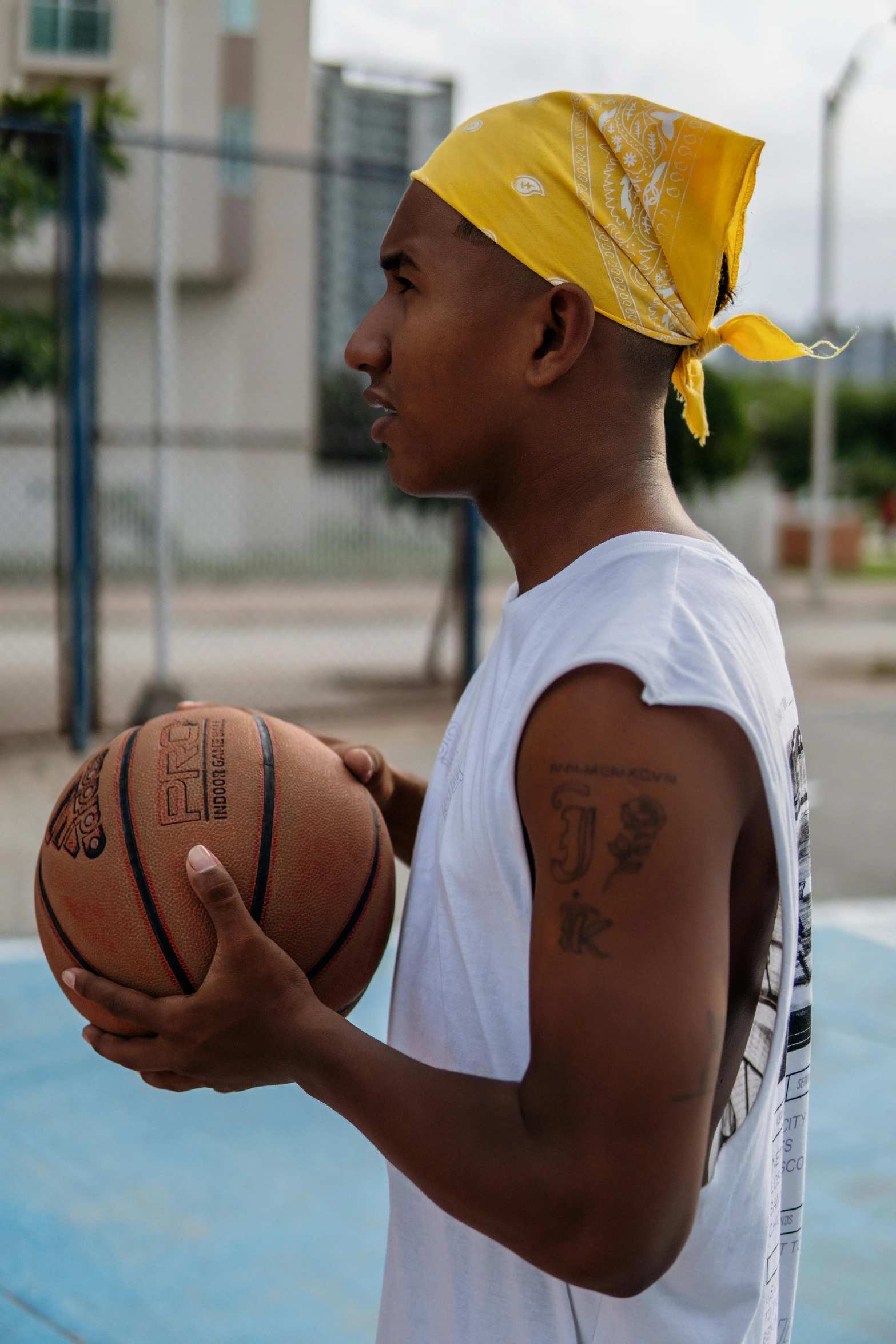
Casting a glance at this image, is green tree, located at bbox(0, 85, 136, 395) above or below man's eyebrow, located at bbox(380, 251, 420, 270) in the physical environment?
above

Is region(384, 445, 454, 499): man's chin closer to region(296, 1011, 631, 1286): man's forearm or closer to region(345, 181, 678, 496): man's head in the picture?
region(345, 181, 678, 496): man's head

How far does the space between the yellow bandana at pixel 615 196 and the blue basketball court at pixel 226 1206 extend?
2194mm

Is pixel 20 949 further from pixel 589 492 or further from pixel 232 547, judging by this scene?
pixel 232 547

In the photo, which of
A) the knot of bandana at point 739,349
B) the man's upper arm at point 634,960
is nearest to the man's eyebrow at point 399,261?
the knot of bandana at point 739,349

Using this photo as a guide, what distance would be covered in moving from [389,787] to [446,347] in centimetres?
79

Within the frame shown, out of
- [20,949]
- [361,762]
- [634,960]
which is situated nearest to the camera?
[634,960]

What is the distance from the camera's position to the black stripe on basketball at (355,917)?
1672 millimetres

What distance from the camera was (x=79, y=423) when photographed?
732 centimetres

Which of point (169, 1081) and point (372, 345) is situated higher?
point (372, 345)

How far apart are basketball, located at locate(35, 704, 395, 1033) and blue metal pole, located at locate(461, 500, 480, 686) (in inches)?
256

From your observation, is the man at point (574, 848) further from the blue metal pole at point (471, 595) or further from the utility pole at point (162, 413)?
the utility pole at point (162, 413)

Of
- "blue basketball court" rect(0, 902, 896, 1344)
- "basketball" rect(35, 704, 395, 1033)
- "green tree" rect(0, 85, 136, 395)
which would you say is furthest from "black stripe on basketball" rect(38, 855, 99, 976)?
"green tree" rect(0, 85, 136, 395)

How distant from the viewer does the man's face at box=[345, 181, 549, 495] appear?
1325mm

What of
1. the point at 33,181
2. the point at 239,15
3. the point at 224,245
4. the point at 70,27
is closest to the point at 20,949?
the point at 33,181
